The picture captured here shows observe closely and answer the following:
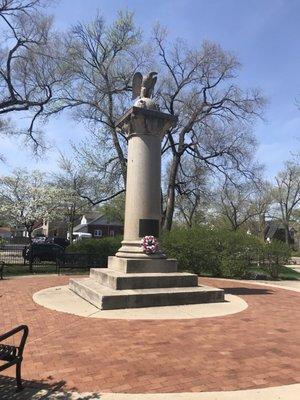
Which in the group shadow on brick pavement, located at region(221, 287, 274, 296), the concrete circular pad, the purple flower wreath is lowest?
the concrete circular pad

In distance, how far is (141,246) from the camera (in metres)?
12.4

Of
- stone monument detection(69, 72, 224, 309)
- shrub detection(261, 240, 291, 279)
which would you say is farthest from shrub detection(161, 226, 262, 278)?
stone monument detection(69, 72, 224, 309)

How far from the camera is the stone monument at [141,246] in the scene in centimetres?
1116

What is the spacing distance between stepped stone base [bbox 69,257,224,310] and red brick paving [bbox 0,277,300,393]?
1213 millimetres

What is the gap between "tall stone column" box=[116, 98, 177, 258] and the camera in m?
12.6

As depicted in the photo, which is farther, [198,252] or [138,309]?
[198,252]

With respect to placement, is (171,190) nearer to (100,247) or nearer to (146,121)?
(100,247)

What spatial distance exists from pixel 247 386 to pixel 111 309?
16.8 ft

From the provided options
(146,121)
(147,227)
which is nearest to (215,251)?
(147,227)

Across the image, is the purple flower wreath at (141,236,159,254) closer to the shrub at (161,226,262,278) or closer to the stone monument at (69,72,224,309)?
the stone monument at (69,72,224,309)

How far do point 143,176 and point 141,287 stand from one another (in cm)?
318

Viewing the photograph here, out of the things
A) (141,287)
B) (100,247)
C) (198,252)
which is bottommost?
(141,287)

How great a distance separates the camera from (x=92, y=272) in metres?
13.3

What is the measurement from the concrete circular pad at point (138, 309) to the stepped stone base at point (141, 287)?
21 cm
